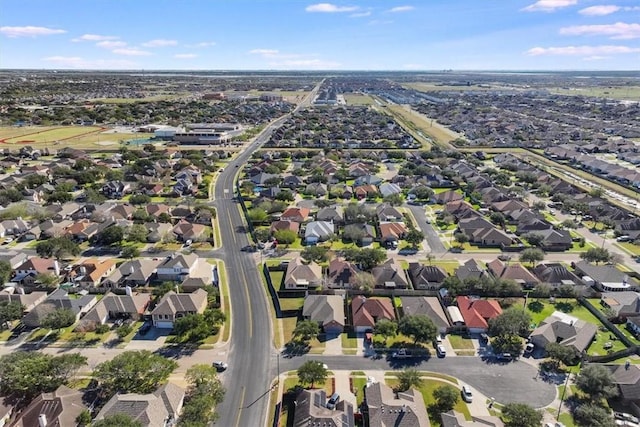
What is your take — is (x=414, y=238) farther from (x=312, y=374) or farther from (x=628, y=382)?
(x=312, y=374)

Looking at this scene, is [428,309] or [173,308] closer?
[173,308]

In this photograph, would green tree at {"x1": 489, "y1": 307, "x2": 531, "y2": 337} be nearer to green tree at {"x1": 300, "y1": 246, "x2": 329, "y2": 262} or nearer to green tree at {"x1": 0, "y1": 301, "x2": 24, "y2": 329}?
green tree at {"x1": 300, "y1": 246, "x2": 329, "y2": 262}

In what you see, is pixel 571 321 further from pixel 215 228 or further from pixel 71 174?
pixel 71 174

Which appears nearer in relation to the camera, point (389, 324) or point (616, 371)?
point (616, 371)

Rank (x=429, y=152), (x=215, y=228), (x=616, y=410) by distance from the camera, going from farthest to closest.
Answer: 1. (x=429, y=152)
2. (x=215, y=228)
3. (x=616, y=410)

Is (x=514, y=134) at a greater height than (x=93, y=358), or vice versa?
(x=514, y=134)

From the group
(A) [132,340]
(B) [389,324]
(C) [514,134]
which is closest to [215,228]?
(A) [132,340]

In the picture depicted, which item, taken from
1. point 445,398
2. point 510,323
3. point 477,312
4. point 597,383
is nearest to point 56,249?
point 445,398
